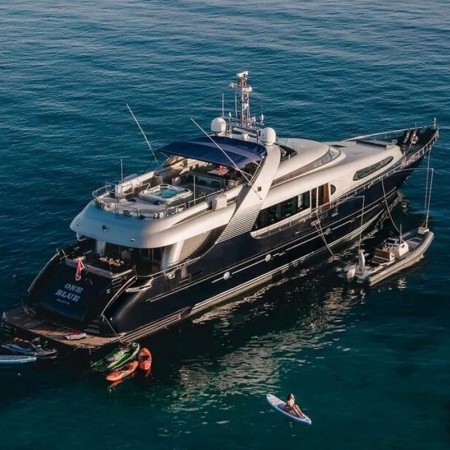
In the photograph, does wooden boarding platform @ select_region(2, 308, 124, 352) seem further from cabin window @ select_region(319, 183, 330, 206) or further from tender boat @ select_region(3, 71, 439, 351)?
cabin window @ select_region(319, 183, 330, 206)

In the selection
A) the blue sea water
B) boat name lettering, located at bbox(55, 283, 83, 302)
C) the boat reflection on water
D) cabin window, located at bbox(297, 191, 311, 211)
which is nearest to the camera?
the blue sea water

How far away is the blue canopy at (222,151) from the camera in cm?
4909

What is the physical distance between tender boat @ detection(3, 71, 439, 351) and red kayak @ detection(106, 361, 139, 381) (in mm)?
2035

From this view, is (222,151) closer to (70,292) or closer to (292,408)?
(70,292)

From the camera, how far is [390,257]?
5244 centimetres

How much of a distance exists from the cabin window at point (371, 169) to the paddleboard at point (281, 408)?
69.7 ft

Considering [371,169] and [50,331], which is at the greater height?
[371,169]

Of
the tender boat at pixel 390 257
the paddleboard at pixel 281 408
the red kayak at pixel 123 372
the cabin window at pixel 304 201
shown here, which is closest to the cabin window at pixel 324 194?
the cabin window at pixel 304 201

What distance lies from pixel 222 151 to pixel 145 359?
1355 cm

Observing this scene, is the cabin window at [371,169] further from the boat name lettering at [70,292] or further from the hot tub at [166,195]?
the boat name lettering at [70,292]

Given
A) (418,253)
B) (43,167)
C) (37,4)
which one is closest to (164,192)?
(418,253)

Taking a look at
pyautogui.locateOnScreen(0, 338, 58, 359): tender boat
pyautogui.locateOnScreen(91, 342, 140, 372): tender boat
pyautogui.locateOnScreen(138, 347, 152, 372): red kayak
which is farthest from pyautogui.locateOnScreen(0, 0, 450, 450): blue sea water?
pyautogui.locateOnScreen(0, 338, 58, 359): tender boat

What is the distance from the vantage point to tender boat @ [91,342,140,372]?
42812 millimetres

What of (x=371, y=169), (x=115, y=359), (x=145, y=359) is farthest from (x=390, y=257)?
(x=115, y=359)
